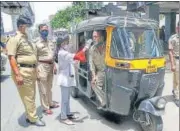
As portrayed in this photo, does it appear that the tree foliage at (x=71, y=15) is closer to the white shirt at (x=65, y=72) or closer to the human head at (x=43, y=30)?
the human head at (x=43, y=30)

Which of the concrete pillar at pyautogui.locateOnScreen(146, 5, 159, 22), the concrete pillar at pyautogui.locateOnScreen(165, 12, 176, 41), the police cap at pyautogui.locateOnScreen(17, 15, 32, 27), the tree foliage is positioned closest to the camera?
the police cap at pyautogui.locateOnScreen(17, 15, 32, 27)

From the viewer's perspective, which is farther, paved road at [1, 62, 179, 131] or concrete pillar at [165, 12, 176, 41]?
concrete pillar at [165, 12, 176, 41]

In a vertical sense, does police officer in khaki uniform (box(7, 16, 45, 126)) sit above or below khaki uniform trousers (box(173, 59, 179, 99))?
above

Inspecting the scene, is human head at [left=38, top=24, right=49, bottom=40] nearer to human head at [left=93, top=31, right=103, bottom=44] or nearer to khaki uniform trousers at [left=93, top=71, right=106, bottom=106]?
human head at [left=93, top=31, right=103, bottom=44]

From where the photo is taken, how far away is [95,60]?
6.04 meters

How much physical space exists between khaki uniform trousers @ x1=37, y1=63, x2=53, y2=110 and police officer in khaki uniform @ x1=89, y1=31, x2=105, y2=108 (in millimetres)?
1042

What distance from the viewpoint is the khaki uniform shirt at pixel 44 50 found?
247 inches

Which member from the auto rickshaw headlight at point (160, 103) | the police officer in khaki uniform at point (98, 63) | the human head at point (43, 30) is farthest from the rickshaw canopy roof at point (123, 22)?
the auto rickshaw headlight at point (160, 103)

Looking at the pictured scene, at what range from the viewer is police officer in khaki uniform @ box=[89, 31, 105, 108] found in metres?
5.89

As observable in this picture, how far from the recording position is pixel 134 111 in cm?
552

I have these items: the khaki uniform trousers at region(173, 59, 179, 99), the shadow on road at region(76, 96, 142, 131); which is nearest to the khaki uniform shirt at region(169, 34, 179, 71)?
the khaki uniform trousers at region(173, 59, 179, 99)

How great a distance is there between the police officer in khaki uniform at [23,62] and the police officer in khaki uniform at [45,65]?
0.62 m

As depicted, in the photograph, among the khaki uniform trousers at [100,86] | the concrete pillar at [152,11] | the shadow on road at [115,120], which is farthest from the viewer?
the concrete pillar at [152,11]

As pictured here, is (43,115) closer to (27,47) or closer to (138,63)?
(27,47)
